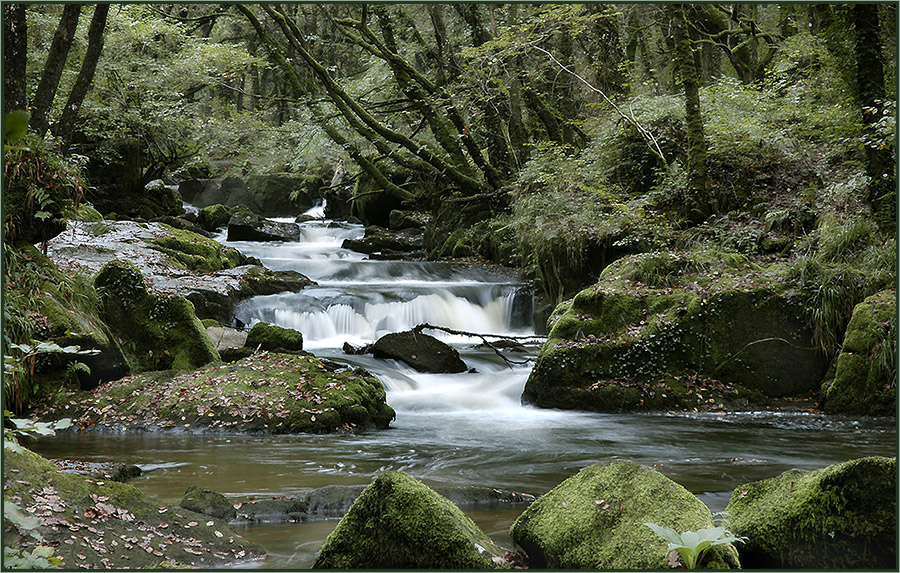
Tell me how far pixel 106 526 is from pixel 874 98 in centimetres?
929

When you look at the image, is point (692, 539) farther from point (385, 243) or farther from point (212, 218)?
point (212, 218)

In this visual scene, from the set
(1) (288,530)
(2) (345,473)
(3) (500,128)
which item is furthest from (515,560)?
(3) (500,128)

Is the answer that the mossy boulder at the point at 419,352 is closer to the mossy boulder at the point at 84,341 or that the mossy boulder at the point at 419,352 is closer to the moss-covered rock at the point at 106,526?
the mossy boulder at the point at 84,341

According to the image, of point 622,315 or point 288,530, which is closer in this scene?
point 288,530

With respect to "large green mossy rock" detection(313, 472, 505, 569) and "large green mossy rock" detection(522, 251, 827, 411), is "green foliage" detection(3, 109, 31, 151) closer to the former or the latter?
"large green mossy rock" detection(313, 472, 505, 569)

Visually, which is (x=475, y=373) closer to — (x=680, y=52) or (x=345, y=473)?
(x=345, y=473)

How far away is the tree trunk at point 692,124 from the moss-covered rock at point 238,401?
6.80 meters

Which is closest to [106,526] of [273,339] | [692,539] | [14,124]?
[14,124]

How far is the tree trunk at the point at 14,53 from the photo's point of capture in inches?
280

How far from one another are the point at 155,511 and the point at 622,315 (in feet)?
23.4

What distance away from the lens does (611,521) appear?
3580 millimetres

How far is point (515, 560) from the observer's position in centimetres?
380

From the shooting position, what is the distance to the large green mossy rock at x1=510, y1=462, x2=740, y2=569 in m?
3.29

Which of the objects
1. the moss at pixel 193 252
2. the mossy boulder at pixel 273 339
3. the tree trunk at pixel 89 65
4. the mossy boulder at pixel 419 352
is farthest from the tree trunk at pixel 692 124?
the moss at pixel 193 252
